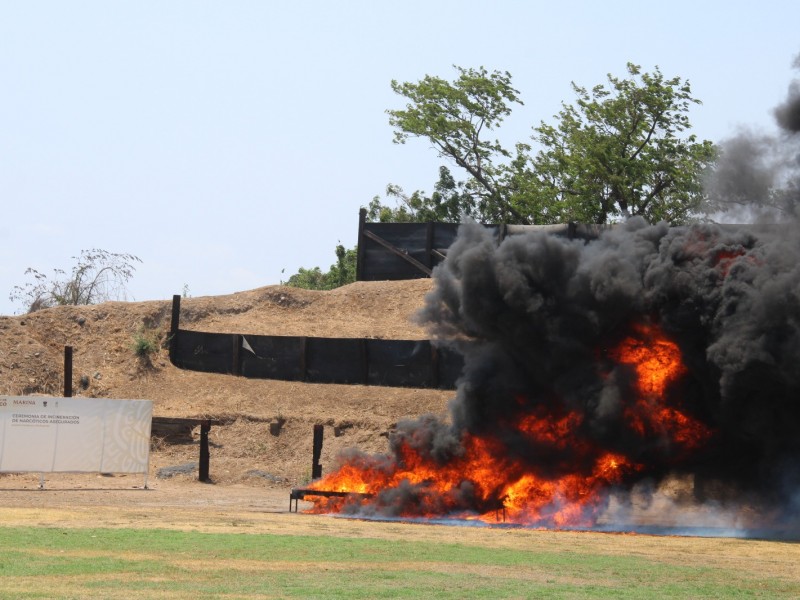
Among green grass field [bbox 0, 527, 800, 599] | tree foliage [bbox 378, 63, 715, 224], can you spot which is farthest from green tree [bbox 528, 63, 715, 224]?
green grass field [bbox 0, 527, 800, 599]

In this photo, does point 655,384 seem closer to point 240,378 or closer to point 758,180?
point 758,180

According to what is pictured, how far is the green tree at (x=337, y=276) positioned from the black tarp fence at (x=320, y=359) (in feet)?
72.1

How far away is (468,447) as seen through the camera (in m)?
30.8

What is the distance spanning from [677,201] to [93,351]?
1119 inches

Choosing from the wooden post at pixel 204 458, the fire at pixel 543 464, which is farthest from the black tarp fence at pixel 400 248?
the fire at pixel 543 464

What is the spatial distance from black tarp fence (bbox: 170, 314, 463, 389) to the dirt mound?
0.45m

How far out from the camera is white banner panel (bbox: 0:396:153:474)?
3428 cm

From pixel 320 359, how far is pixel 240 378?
132 inches

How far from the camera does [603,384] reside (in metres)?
29.1

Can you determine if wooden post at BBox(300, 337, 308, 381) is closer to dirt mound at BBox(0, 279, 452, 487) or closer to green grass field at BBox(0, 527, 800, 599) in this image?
dirt mound at BBox(0, 279, 452, 487)

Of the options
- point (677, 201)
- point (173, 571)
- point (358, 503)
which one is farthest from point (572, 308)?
point (677, 201)

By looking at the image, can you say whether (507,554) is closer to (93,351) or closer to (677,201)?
(93,351)

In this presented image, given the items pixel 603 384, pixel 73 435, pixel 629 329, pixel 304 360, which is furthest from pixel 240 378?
pixel 603 384

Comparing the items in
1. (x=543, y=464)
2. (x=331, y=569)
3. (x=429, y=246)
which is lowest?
(x=331, y=569)
